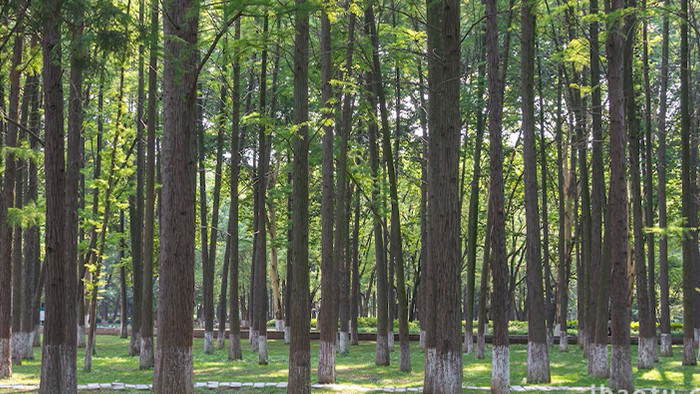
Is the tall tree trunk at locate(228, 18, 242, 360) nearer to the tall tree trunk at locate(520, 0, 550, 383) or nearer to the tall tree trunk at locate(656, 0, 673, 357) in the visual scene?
the tall tree trunk at locate(520, 0, 550, 383)

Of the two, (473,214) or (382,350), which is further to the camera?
(473,214)

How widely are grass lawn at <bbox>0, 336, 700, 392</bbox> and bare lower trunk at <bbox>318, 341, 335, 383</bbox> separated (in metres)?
0.85

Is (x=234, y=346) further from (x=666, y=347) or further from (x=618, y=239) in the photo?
(x=666, y=347)

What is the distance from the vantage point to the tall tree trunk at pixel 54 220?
482 inches

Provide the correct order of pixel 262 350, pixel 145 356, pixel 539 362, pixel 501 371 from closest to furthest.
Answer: pixel 501 371, pixel 539 362, pixel 145 356, pixel 262 350

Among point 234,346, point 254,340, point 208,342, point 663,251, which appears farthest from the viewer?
point 254,340

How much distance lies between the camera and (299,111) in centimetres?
1464

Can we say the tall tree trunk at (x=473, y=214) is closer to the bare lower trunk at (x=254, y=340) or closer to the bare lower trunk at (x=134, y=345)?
the bare lower trunk at (x=254, y=340)

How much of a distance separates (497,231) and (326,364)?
5452mm

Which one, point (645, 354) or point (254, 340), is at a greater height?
point (645, 354)

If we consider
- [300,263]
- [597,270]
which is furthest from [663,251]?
[300,263]

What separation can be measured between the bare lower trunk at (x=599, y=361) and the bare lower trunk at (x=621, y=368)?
2.46 metres

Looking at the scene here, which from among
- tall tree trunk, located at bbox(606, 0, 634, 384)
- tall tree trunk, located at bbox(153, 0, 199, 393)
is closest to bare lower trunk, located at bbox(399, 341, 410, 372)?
tall tree trunk, located at bbox(606, 0, 634, 384)

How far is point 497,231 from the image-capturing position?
564 inches
